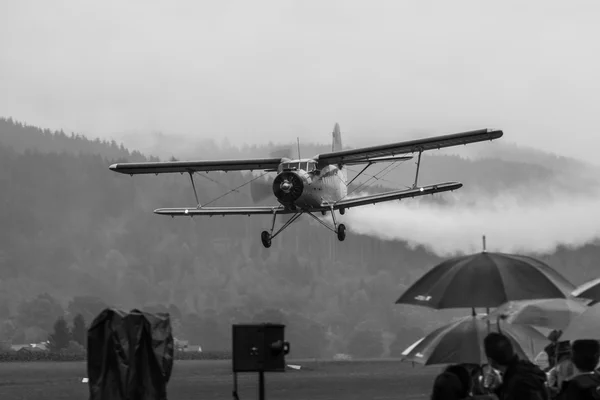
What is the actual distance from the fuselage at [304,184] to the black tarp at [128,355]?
3602 centimetres

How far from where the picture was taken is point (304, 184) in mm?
58312

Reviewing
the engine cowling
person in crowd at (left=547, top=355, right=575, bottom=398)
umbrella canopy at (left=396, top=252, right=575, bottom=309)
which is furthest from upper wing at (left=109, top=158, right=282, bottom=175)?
umbrella canopy at (left=396, top=252, right=575, bottom=309)

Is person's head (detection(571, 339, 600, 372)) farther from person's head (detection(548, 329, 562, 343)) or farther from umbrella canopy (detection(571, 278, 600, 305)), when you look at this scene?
person's head (detection(548, 329, 562, 343))

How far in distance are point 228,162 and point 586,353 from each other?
56568 millimetres

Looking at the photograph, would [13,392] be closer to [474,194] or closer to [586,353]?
[586,353]

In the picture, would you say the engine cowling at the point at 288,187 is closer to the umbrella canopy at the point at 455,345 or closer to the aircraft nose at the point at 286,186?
the aircraft nose at the point at 286,186

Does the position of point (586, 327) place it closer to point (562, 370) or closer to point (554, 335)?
point (562, 370)

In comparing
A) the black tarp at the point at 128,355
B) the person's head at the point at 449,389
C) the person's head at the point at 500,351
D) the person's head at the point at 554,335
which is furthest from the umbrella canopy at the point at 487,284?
the black tarp at the point at 128,355

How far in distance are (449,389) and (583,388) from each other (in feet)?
5.32

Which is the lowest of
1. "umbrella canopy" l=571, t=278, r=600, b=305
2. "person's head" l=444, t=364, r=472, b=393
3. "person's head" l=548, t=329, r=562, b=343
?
"person's head" l=444, t=364, r=472, b=393

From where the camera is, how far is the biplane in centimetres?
5794

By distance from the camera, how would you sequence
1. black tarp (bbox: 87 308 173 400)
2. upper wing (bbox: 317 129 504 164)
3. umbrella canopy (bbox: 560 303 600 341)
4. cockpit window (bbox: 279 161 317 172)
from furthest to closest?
1. cockpit window (bbox: 279 161 317 172)
2. upper wing (bbox: 317 129 504 164)
3. black tarp (bbox: 87 308 173 400)
4. umbrella canopy (bbox: 560 303 600 341)

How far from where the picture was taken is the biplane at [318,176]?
5794 cm

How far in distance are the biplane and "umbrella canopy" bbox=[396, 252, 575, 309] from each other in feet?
127
